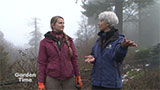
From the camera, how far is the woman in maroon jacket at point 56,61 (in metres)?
2.89

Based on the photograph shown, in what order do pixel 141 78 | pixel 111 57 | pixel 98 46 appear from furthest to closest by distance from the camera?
pixel 141 78 < pixel 98 46 < pixel 111 57

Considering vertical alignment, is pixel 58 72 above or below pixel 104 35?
below

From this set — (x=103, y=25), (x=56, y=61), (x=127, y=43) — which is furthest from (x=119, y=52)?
(x=56, y=61)

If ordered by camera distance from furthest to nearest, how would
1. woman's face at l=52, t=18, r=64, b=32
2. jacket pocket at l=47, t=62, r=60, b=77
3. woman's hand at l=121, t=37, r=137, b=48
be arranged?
woman's face at l=52, t=18, r=64, b=32 < jacket pocket at l=47, t=62, r=60, b=77 < woman's hand at l=121, t=37, r=137, b=48

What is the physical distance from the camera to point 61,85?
2.98 metres

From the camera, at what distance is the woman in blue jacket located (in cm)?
254

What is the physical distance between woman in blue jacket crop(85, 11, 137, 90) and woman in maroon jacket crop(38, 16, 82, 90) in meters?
0.43

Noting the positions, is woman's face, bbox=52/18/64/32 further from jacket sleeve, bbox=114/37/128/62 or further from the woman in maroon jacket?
jacket sleeve, bbox=114/37/128/62

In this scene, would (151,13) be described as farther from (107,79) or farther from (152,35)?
(107,79)

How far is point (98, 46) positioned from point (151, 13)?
109 feet

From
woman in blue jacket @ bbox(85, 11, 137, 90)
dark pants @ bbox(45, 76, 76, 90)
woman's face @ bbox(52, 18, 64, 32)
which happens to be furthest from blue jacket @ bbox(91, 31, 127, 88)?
woman's face @ bbox(52, 18, 64, 32)

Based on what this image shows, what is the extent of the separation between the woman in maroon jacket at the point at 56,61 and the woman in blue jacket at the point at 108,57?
0.43 m

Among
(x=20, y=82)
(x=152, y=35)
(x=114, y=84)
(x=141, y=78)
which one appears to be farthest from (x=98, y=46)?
(x=152, y=35)

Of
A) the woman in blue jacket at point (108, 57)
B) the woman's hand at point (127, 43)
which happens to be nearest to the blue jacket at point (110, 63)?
the woman in blue jacket at point (108, 57)
